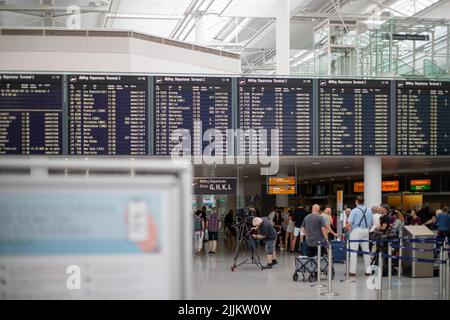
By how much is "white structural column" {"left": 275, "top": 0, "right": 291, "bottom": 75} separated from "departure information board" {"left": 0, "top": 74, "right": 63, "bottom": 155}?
5.27 meters

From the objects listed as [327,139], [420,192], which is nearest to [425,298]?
[327,139]

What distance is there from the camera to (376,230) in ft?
45.7

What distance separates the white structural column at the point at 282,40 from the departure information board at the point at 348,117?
1168mm

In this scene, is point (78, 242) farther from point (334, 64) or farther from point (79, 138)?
point (334, 64)

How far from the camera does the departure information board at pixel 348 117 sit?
15172mm

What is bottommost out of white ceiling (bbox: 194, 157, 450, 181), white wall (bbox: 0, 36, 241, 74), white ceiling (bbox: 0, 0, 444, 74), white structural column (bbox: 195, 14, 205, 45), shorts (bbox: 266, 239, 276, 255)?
shorts (bbox: 266, 239, 276, 255)

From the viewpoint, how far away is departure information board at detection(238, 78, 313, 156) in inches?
587

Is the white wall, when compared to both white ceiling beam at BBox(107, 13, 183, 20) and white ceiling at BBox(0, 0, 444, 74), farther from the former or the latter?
white ceiling beam at BBox(107, 13, 183, 20)

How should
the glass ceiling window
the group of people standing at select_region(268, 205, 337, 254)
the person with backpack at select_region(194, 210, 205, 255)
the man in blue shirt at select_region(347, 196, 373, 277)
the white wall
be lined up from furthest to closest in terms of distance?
the glass ceiling window → the person with backpack at select_region(194, 210, 205, 255) → the group of people standing at select_region(268, 205, 337, 254) → the white wall → the man in blue shirt at select_region(347, 196, 373, 277)

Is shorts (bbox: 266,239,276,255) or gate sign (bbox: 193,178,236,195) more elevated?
gate sign (bbox: 193,178,236,195)

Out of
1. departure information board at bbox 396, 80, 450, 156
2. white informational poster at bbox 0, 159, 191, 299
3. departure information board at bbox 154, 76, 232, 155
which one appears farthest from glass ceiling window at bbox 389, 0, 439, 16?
white informational poster at bbox 0, 159, 191, 299

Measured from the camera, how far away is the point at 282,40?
15.9m

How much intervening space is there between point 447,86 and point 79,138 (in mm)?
8771

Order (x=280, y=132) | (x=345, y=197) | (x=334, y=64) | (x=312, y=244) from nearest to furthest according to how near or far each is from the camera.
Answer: (x=312, y=244)
(x=280, y=132)
(x=334, y=64)
(x=345, y=197)
